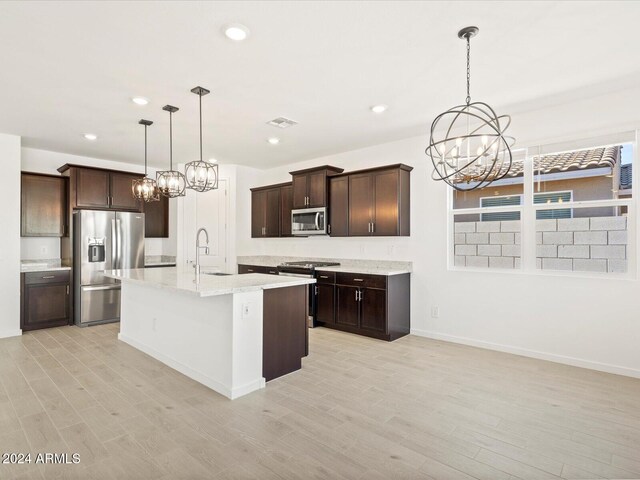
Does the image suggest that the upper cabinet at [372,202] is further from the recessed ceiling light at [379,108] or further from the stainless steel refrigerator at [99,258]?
the stainless steel refrigerator at [99,258]

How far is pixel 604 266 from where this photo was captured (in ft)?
12.0

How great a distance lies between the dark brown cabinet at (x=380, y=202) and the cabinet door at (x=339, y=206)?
0.25ft

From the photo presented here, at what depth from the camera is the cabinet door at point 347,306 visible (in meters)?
4.92

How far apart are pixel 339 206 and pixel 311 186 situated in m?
0.62

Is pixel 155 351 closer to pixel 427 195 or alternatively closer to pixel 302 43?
pixel 302 43

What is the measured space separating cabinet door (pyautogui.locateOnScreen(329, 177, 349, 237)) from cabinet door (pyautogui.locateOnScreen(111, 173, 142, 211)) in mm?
3392

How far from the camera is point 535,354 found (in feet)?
13.0

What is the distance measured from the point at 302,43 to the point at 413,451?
9.33ft

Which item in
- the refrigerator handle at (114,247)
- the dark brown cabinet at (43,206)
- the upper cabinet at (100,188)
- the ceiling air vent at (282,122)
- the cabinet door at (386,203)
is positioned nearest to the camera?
the ceiling air vent at (282,122)

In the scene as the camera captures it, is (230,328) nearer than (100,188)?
Yes

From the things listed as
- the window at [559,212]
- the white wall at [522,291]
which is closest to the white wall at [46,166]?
the white wall at [522,291]

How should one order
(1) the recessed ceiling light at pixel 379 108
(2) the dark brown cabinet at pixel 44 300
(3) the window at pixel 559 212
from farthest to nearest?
1. (2) the dark brown cabinet at pixel 44 300
2. (1) the recessed ceiling light at pixel 379 108
3. (3) the window at pixel 559 212

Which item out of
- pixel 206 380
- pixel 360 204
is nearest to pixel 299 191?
pixel 360 204

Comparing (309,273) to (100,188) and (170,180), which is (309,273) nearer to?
(170,180)
